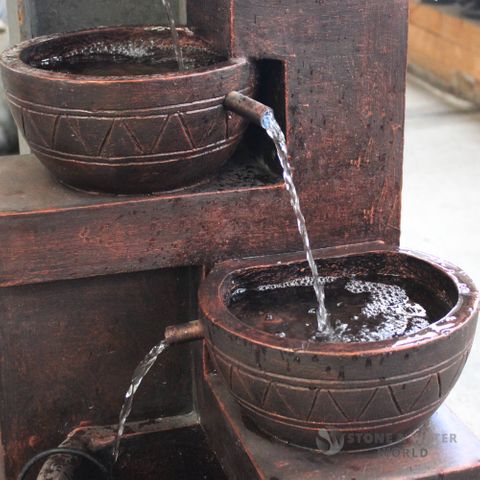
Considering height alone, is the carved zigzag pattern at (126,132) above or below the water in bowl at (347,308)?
above

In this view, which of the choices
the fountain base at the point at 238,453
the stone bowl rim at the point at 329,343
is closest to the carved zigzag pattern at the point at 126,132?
the stone bowl rim at the point at 329,343

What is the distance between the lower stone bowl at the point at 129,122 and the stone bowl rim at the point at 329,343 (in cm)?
22

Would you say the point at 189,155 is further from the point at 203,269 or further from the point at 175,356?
the point at 175,356

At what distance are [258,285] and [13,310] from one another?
20.2 inches

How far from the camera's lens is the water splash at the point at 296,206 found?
1.73 m

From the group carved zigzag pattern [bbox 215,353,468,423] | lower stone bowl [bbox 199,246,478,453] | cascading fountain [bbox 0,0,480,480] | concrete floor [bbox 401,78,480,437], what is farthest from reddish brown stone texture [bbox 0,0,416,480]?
concrete floor [bbox 401,78,480,437]

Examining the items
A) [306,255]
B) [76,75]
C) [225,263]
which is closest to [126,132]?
[76,75]

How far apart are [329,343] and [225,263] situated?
1.30 feet

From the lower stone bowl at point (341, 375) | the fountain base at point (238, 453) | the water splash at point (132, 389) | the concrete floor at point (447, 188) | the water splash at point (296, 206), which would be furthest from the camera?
the concrete floor at point (447, 188)

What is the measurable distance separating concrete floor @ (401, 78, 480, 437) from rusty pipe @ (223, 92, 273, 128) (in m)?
1.55

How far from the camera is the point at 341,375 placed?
1.50 metres

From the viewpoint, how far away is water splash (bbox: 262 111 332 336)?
1.73 m

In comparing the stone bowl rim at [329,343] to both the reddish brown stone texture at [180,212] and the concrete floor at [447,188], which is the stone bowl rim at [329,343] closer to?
the reddish brown stone texture at [180,212]

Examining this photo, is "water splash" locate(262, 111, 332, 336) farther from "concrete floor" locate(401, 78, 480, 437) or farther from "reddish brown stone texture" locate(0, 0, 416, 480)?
"concrete floor" locate(401, 78, 480, 437)
